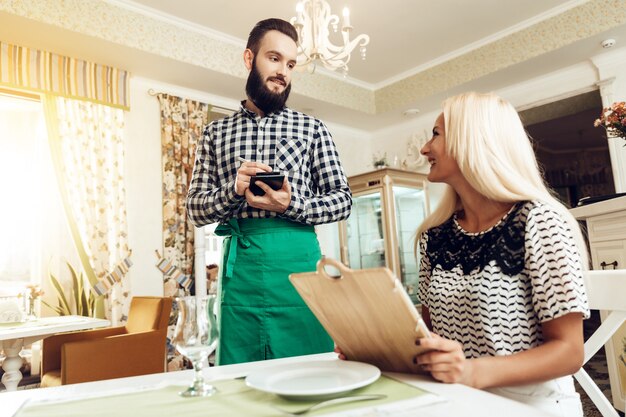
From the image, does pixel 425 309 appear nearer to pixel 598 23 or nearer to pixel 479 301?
pixel 479 301

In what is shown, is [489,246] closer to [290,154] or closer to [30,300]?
[290,154]

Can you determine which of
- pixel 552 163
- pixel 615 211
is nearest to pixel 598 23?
pixel 615 211

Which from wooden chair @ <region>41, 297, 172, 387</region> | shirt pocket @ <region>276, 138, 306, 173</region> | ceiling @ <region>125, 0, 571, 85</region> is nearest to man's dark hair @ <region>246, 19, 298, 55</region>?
shirt pocket @ <region>276, 138, 306, 173</region>

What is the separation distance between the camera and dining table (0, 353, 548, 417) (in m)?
0.56

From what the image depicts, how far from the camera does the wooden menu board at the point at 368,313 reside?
0.60m

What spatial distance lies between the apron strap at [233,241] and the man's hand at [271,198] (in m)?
0.12

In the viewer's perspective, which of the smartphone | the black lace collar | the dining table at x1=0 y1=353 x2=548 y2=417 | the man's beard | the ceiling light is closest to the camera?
the dining table at x1=0 y1=353 x2=548 y2=417

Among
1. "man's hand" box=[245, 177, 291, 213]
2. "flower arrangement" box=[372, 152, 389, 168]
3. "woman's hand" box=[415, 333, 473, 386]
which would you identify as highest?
"flower arrangement" box=[372, 152, 389, 168]

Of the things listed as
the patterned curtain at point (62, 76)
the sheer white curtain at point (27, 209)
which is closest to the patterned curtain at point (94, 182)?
the patterned curtain at point (62, 76)

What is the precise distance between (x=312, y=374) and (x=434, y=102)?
4.96 meters

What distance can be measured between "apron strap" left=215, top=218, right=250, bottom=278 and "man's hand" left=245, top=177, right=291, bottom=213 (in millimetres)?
116

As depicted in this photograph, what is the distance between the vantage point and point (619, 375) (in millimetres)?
2547

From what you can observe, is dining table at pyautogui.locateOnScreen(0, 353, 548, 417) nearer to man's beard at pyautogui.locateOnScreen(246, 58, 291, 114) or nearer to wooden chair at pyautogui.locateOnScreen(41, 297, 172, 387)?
man's beard at pyautogui.locateOnScreen(246, 58, 291, 114)

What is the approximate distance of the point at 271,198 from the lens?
127cm
